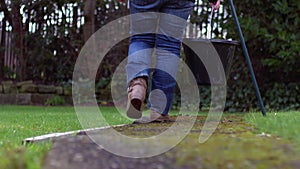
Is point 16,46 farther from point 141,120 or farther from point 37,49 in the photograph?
point 141,120

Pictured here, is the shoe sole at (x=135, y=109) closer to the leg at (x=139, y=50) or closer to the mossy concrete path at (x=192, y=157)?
the leg at (x=139, y=50)

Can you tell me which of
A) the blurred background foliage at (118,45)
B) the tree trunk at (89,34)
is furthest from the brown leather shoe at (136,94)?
the tree trunk at (89,34)

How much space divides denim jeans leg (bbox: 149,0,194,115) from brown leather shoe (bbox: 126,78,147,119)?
0.13 meters

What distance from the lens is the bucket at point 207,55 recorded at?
326cm

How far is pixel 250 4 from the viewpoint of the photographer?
6730 millimetres

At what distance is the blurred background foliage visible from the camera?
641 centimetres

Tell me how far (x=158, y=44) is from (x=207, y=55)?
0.39 metres

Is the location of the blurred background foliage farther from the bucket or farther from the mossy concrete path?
the mossy concrete path

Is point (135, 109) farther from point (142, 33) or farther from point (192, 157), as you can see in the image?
point (192, 157)

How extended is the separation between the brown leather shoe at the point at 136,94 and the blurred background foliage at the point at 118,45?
11.7 feet

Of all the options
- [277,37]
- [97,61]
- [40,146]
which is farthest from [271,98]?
[40,146]

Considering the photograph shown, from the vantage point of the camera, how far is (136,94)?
287 centimetres

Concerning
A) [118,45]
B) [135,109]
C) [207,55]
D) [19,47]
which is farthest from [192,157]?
[19,47]

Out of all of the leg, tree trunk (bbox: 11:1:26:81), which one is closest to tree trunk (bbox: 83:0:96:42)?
tree trunk (bbox: 11:1:26:81)
